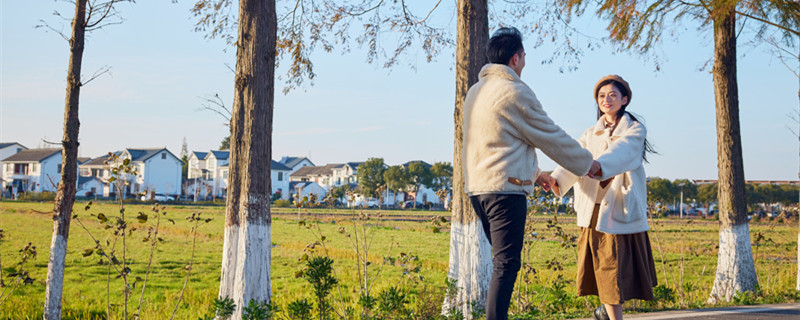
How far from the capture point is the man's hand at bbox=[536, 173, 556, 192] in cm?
Result: 371

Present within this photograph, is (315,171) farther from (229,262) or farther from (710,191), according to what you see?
(229,262)

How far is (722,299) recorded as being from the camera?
8.16 m

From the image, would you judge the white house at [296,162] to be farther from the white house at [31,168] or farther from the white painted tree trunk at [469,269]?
the white painted tree trunk at [469,269]

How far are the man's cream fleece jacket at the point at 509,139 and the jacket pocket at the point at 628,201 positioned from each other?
1.74ft

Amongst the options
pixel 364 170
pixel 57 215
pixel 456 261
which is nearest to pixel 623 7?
pixel 456 261

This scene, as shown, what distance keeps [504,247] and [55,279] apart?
5317mm

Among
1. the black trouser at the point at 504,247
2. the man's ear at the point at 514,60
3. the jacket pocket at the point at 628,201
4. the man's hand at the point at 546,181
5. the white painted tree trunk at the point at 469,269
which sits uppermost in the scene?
the man's ear at the point at 514,60

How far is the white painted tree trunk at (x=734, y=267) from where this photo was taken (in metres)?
8.20

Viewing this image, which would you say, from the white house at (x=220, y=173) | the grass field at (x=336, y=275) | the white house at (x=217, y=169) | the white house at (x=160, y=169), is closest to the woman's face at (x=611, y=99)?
the grass field at (x=336, y=275)

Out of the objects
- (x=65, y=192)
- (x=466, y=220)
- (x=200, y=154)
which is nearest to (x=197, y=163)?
(x=200, y=154)

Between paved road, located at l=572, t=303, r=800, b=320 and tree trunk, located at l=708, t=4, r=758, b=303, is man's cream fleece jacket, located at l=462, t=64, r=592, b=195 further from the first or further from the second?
tree trunk, located at l=708, t=4, r=758, b=303

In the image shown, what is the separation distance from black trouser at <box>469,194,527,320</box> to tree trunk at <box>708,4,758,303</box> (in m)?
6.19

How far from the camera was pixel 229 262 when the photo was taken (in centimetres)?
596

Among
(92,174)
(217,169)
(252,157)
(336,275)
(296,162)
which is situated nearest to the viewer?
(252,157)
